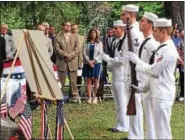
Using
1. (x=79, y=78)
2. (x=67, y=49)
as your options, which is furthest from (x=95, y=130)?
(x=79, y=78)

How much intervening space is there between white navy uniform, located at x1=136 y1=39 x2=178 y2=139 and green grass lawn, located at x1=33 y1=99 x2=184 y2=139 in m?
2.04

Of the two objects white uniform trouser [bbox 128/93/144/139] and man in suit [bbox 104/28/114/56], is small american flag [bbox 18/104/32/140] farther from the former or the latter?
man in suit [bbox 104/28/114/56]

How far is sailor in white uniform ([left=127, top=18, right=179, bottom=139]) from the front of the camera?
6.73 meters

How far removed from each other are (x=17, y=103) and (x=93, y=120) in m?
2.86

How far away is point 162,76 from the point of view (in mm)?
6848

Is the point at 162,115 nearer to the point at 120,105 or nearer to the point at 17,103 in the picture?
the point at 17,103

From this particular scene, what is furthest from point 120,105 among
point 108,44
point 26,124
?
point 108,44

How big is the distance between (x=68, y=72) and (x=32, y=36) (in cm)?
632

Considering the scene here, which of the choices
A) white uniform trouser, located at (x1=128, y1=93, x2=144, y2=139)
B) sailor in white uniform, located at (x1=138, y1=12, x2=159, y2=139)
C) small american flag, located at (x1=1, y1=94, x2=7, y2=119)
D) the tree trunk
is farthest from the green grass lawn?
the tree trunk

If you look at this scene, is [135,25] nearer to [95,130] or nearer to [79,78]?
[95,130]

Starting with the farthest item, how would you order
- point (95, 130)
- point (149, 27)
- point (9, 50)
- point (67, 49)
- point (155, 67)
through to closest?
point (67, 49) → point (9, 50) → point (95, 130) → point (149, 27) → point (155, 67)

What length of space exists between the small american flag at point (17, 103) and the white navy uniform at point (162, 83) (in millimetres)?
1865

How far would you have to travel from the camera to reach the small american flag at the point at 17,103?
781cm

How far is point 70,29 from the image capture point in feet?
43.3
